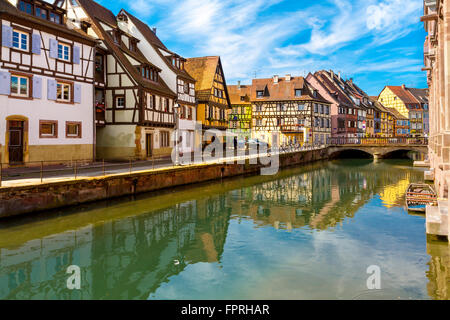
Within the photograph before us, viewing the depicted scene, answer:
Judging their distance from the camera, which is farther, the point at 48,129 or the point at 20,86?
the point at 48,129

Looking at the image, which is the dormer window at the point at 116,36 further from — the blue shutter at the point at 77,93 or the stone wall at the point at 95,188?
the stone wall at the point at 95,188

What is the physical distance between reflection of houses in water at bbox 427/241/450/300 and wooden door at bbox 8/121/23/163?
63.4 feet

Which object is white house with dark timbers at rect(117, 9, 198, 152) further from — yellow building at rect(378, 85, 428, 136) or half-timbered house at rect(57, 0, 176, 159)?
yellow building at rect(378, 85, 428, 136)

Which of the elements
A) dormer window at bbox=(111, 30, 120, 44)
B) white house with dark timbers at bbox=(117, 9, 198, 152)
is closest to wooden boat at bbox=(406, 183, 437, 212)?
white house with dark timbers at bbox=(117, 9, 198, 152)

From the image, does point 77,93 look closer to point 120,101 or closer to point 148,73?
point 120,101

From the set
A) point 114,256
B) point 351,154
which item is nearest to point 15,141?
point 114,256

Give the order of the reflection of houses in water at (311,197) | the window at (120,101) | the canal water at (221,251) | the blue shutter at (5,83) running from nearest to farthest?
the canal water at (221,251) → the reflection of houses in water at (311,197) → the blue shutter at (5,83) → the window at (120,101)

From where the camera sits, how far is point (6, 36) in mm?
18453

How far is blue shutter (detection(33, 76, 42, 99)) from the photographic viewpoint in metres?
20.2

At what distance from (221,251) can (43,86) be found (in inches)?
603

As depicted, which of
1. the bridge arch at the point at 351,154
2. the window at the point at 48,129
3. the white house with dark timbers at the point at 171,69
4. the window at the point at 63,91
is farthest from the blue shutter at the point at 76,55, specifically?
the bridge arch at the point at 351,154

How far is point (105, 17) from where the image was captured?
3052 centimetres

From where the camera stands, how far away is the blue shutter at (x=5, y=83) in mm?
18500
